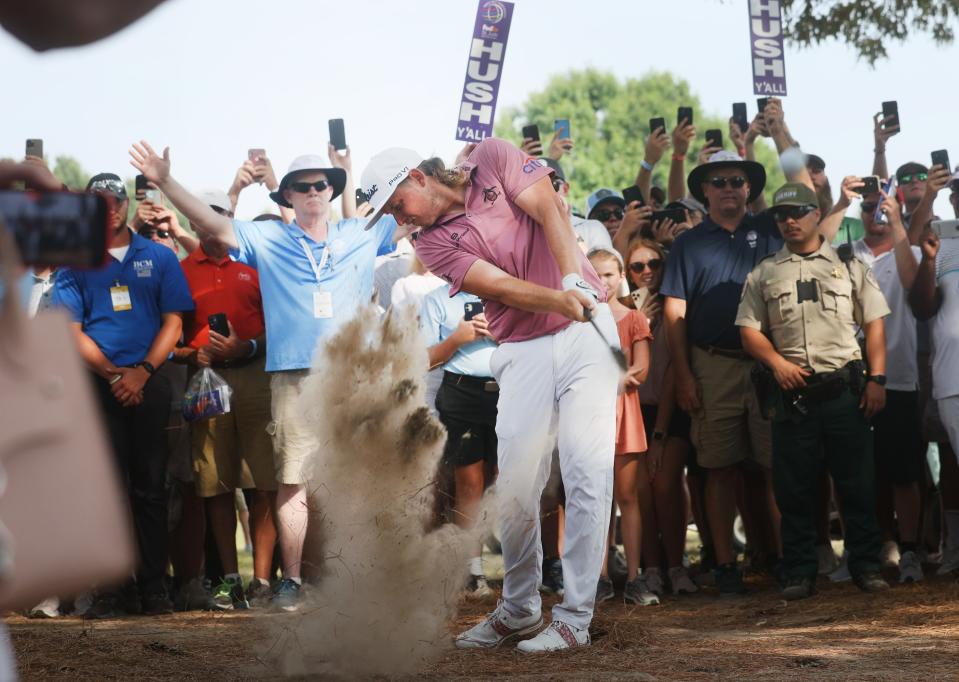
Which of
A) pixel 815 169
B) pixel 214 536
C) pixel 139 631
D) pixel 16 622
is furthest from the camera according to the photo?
pixel 815 169

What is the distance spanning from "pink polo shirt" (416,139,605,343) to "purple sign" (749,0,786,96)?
17.4 ft

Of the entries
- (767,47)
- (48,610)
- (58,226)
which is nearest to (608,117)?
(767,47)

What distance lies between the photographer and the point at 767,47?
35.1 feet

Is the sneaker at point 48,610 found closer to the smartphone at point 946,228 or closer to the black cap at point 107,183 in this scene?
the black cap at point 107,183

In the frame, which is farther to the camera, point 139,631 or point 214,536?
point 214,536

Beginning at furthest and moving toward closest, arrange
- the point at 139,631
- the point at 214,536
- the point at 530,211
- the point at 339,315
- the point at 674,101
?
the point at 674,101 → the point at 214,536 → the point at 339,315 → the point at 139,631 → the point at 530,211

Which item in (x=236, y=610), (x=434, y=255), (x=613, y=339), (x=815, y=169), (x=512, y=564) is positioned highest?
(x=815, y=169)

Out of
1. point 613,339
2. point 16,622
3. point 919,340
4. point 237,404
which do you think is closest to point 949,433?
point 919,340

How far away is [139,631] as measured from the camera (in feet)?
23.0

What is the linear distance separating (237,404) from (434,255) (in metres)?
3.01

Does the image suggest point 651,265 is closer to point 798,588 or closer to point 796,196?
point 796,196

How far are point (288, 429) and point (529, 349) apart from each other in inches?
108

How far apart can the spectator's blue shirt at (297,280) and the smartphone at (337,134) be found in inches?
52.8

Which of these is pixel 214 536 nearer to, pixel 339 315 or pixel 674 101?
pixel 339 315
